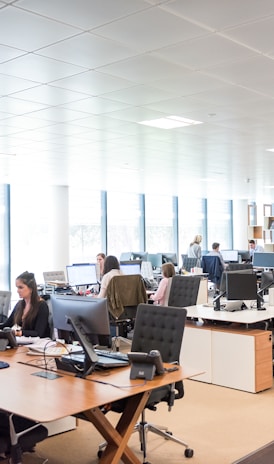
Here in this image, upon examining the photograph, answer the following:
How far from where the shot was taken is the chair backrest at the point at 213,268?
11.7m

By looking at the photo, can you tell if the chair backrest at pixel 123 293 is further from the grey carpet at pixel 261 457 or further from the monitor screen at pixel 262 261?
the grey carpet at pixel 261 457

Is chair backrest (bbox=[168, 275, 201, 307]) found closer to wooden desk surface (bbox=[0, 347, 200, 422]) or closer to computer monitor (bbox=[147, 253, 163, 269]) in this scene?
wooden desk surface (bbox=[0, 347, 200, 422])

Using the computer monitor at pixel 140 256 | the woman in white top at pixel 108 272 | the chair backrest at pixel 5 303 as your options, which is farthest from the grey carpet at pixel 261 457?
the computer monitor at pixel 140 256

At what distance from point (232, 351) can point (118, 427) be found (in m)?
2.62

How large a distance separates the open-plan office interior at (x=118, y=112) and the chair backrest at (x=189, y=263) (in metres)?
1.78

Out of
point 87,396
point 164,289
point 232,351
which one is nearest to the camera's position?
point 87,396

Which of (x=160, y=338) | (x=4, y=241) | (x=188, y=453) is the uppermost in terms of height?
(x=4, y=241)

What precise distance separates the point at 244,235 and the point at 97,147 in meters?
11.8

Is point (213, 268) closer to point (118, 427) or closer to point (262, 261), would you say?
point (262, 261)

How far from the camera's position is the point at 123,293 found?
7086mm

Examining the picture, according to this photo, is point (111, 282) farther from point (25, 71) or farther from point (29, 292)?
point (25, 71)

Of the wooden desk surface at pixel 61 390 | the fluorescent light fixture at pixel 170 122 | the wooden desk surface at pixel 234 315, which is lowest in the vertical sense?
the wooden desk surface at pixel 234 315

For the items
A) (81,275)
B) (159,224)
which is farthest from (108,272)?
(159,224)

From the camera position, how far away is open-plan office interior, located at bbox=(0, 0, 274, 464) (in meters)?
3.37
